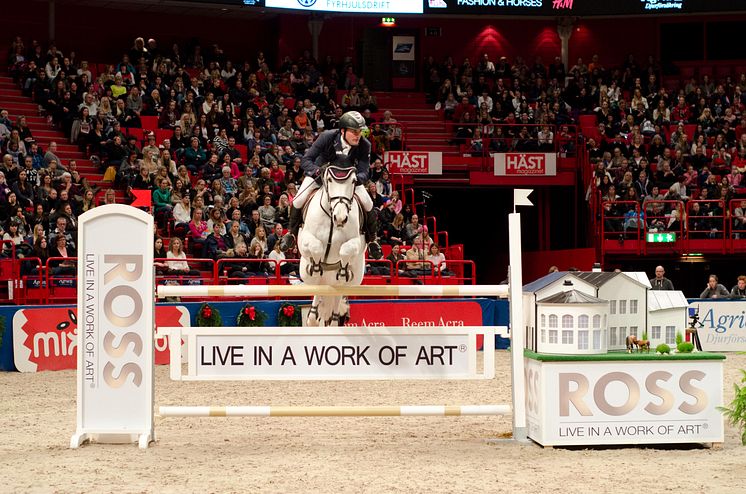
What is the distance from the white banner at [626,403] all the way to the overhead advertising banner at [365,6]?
59.9ft

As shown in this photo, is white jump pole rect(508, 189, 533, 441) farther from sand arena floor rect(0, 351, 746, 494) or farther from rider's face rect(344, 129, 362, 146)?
rider's face rect(344, 129, 362, 146)

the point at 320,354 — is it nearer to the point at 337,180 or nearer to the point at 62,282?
the point at 337,180

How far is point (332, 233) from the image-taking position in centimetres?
910

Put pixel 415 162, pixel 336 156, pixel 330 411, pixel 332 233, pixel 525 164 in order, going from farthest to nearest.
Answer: pixel 525 164
pixel 415 162
pixel 336 156
pixel 332 233
pixel 330 411

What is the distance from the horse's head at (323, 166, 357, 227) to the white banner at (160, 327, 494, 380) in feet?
3.55

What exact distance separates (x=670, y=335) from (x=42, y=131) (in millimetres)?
16574

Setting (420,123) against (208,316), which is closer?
(208,316)

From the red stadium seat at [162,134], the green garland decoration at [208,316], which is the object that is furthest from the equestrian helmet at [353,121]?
the red stadium seat at [162,134]

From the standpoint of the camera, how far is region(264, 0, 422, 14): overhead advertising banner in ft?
82.9

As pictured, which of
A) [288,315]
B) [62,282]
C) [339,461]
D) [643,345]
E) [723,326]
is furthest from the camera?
[723,326]

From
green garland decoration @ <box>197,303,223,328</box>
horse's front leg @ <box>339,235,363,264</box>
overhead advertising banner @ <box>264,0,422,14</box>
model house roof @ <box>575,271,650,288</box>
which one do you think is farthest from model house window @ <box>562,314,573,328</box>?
overhead advertising banner @ <box>264,0,422,14</box>

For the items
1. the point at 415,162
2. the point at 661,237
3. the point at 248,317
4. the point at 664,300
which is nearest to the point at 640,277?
the point at 664,300

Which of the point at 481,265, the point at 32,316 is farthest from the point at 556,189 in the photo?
the point at 32,316

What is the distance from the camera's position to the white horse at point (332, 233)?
901 centimetres
